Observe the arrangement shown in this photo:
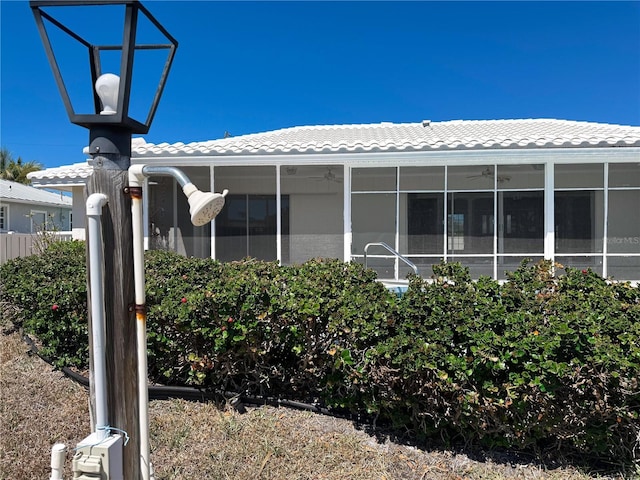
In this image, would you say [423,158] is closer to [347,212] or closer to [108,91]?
[347,212]

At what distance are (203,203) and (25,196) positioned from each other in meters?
26.7

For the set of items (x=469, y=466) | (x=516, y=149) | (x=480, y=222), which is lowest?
(x=469, y=466)

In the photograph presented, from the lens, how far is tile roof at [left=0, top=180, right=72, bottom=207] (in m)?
21.6

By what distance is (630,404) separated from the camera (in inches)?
102

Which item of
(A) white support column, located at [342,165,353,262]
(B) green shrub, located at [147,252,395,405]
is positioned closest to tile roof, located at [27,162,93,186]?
(A) white support column, located at [342,165,353,262]

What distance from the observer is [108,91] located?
1960 millimetres

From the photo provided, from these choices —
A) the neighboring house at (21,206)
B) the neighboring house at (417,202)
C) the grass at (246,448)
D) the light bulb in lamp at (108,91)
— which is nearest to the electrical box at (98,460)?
the grass at (246,448)

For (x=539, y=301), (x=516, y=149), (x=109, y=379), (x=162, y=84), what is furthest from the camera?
(x=516, y=149)

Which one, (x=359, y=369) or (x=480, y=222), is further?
(x=480, y=222)

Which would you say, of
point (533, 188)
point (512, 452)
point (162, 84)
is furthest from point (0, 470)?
point (533, 188)

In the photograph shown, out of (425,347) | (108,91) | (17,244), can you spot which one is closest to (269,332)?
(425,347)

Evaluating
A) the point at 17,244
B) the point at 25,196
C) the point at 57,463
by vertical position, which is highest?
the point at 25,196

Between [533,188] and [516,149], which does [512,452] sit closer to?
[516,149]

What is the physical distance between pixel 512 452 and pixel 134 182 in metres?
3.05
